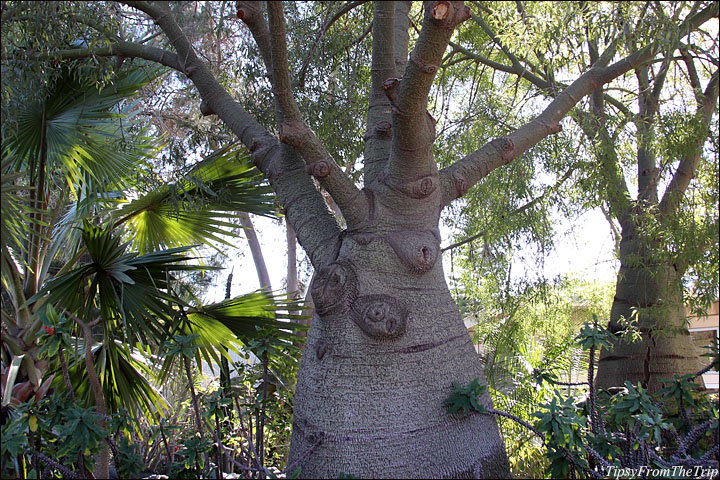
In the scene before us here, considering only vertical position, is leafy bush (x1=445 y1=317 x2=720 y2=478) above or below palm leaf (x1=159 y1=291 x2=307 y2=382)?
below

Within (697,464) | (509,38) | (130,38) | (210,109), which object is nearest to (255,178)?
(210,109)

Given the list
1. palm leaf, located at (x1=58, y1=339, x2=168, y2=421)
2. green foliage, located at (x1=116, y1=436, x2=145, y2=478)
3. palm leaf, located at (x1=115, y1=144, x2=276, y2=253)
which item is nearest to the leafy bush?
green foliage, located at (x1=116, y1=436, x2=145, y2=478)

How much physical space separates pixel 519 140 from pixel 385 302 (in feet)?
5.27

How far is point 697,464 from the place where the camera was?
7.80ft

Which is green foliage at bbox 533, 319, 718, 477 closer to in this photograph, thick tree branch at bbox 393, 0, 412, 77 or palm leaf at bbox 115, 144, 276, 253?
thick tree branch at bbox 393, 0, 412, 77

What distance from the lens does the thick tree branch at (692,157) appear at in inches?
168

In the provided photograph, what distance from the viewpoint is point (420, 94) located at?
2689 millimetres

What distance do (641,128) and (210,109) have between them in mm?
3252

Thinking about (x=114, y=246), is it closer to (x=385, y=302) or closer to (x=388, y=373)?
(x=385, y=302)

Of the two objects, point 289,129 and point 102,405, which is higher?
point 289,129

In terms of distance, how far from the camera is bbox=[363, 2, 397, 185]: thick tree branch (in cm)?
357

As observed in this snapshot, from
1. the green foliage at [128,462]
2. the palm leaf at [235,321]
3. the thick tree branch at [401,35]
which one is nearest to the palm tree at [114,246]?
the palm leaf at [235,321]

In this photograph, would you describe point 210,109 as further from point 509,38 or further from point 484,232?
point 484,232

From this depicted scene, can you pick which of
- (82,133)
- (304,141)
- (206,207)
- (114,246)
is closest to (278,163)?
(304,141)
